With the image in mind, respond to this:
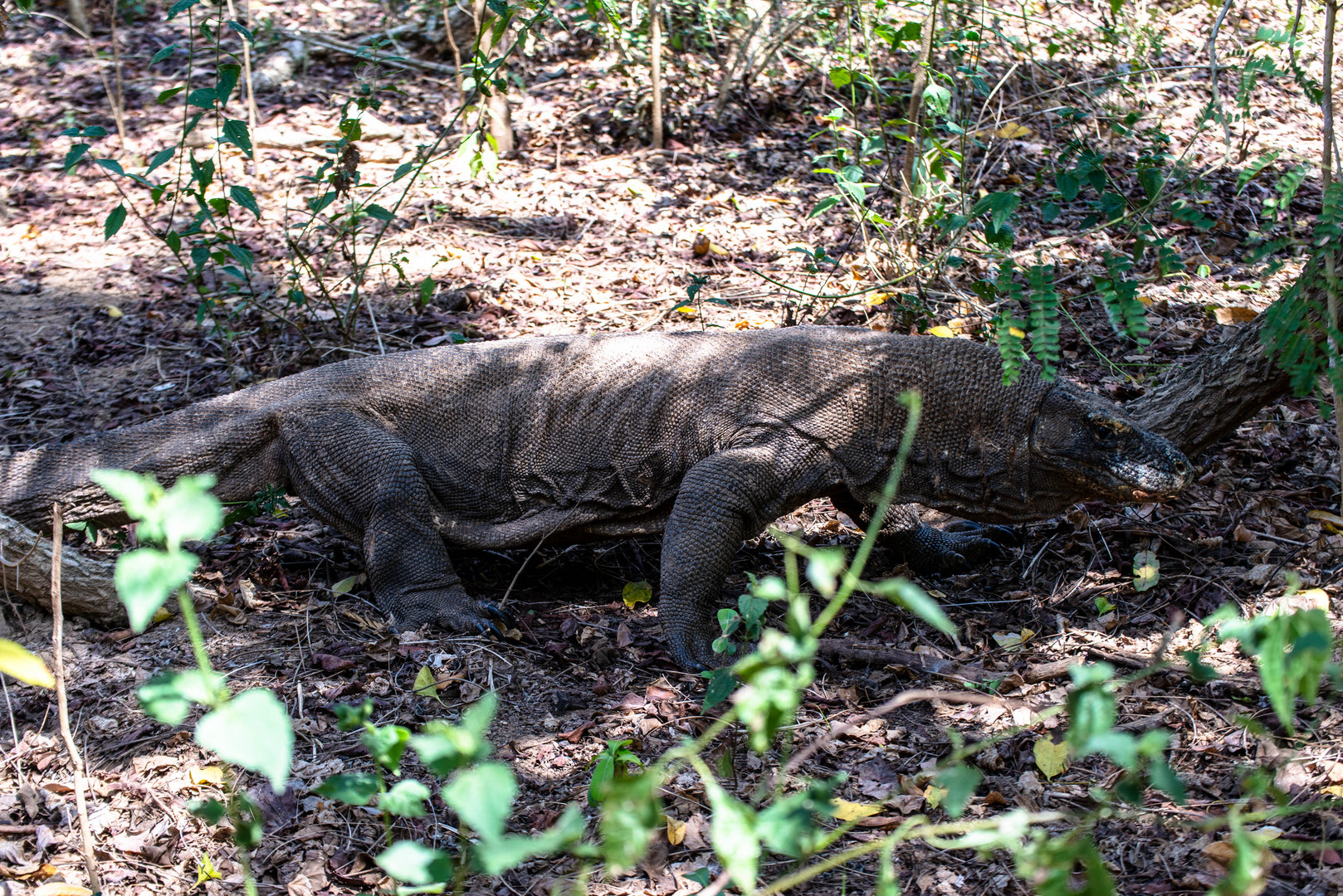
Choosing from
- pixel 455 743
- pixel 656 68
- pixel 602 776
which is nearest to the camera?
pixel 455 743

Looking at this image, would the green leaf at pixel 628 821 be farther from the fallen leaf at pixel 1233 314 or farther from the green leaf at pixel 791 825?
the fallen leaf at pixel 1233 314

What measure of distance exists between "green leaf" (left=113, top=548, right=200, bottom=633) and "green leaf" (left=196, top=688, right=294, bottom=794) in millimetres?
154

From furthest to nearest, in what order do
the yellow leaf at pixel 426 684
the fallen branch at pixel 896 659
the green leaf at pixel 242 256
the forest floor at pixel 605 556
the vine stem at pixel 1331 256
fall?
1. the green leaf at pixel 242 256
2. the fallen branch at pixel 896 659
3. the yellow leaf at pixel 426 684
4. the vine stem at pixel 1331 256
5. the forest floor at pixel 605 556

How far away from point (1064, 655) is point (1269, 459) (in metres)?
1.96

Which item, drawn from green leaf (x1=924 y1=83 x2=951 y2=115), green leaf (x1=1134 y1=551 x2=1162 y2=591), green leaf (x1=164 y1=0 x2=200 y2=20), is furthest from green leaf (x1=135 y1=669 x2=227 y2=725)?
green leaf (x1=924 y1=83 x2=951 y2=115)

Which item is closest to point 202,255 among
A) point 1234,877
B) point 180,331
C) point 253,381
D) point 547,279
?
point 253,381

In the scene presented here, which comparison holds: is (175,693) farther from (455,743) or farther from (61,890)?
(61,890)

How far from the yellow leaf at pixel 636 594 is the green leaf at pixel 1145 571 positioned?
203 centimetres

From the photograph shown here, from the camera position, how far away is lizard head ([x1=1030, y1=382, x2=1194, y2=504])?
4.16 metres

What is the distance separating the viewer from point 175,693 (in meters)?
1.48

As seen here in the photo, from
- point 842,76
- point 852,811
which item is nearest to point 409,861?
point 852,811

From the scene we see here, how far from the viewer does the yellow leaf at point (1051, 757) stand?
3137 millimetres

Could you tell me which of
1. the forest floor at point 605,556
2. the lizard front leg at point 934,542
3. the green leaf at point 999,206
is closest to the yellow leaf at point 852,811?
the forest floor at point 605,556

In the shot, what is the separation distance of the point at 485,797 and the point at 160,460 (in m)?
3.77
